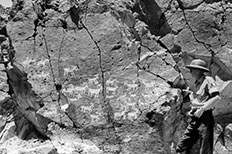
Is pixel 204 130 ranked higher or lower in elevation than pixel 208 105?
lower

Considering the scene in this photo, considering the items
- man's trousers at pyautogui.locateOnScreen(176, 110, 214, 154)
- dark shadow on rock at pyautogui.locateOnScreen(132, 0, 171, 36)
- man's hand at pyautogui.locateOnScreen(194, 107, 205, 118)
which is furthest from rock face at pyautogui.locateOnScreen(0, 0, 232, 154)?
man's hand at pyautogui.locateOnScreen(194, 107, 205, 118)

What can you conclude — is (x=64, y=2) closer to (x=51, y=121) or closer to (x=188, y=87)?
(x=51, y=121)

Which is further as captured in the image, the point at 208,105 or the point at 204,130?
the point at 204,130

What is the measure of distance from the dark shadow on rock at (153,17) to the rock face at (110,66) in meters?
0.02

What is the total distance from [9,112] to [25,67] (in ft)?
3.25

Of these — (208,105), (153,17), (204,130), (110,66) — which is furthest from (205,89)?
(153,17)

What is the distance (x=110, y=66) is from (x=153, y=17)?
1.43 m

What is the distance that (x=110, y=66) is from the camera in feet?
19.1

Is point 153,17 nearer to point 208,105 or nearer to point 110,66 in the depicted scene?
point 110,66

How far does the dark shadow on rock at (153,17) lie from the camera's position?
6617mm

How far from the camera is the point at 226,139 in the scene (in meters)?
6.26

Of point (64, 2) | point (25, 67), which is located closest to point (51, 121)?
point (25, 67)

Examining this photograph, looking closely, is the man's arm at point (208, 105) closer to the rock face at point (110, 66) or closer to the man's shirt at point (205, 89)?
the man's shirt at point (205, 89)

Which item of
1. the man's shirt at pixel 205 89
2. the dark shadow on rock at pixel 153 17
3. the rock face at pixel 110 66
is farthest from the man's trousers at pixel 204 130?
the dark shadow on rock at pixel 153 17
